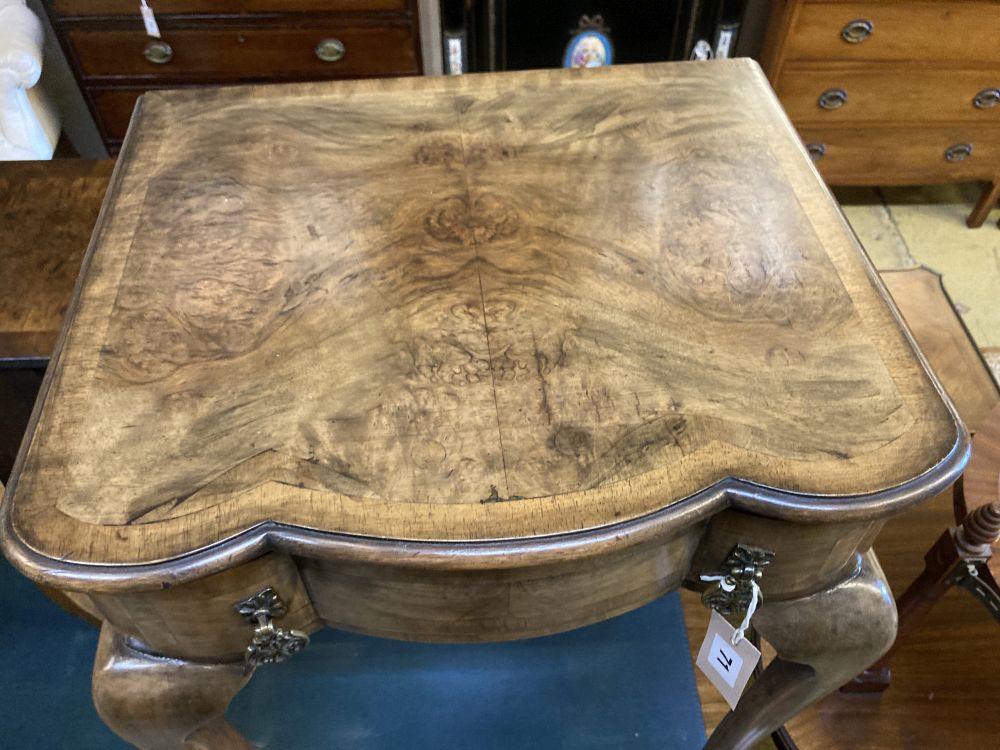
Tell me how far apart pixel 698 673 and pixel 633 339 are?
699 mm

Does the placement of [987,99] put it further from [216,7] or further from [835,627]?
[216,7]

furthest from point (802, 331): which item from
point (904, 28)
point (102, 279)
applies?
point (904, 28)

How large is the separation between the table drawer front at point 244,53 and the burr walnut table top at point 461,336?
0.67 meters

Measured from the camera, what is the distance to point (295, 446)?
60cm

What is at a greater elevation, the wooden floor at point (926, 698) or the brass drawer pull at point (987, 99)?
the brass drawer pull at point (987, 99)

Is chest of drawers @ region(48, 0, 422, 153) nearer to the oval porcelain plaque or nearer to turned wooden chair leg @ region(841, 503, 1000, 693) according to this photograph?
the oval porcelain plaque

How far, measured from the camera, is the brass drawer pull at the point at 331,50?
1.54m

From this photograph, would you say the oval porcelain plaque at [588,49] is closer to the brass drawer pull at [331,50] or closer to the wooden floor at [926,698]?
the brass drawer pull at [331,50]

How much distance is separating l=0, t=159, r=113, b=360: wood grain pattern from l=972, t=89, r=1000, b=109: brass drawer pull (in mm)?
1736

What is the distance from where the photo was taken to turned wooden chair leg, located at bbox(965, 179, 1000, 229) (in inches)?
73.2

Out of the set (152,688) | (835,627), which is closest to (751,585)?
(835,627)

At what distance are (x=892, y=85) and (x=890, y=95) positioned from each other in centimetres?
2

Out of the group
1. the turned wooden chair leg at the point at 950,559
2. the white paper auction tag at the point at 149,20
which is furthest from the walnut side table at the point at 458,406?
the white paper auction tag at the point at 149,20

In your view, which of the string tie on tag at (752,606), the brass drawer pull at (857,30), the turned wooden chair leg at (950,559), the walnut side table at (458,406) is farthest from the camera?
the brass drawer pull at (857,30)
